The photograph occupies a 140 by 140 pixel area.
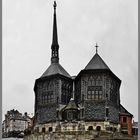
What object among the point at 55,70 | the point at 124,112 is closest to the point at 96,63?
the point at 55,70

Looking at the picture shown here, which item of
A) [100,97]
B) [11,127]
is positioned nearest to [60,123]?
[100,97]

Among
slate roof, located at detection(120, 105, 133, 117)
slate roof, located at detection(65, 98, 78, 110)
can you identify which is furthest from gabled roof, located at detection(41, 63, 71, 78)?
slate roof, located at detection(120, 105, 133, 117)

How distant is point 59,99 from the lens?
224 ft

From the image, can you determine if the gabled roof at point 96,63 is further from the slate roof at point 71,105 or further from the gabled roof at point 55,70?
the slate roof at point 71,105

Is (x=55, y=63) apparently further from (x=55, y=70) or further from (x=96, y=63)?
(x=96, y=63)

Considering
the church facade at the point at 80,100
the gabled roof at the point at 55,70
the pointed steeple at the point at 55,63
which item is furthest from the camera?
the pointed steeple at the point at 55,63

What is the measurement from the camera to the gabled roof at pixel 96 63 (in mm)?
67863

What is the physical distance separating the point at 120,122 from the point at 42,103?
592 inches

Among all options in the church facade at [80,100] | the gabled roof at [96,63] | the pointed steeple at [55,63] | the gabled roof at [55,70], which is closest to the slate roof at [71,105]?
the church facade at [80,100]

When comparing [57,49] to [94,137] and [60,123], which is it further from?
[94,137]

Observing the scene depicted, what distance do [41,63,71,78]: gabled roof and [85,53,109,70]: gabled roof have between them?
18.1 feet

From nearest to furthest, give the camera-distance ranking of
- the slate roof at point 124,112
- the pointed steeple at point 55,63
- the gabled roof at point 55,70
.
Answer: the gabled roof at point 55,70 → the pointed steeple at point 55,63 → the slate roof at point 124,112

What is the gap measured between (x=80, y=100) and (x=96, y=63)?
756 cm

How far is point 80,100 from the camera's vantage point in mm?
66938
